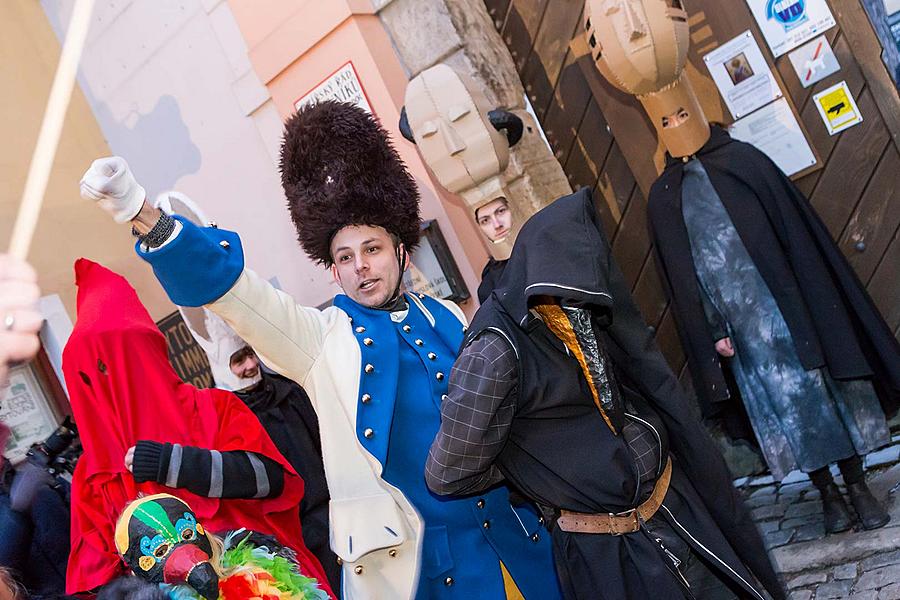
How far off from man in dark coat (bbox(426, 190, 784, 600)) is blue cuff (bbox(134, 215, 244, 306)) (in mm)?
587

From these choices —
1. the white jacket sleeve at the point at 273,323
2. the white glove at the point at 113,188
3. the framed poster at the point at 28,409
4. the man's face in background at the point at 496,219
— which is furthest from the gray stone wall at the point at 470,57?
the framed poster at the point at 28,409

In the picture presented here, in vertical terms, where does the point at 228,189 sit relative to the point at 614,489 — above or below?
above

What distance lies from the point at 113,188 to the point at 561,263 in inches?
38.1

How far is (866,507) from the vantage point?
10.5ft

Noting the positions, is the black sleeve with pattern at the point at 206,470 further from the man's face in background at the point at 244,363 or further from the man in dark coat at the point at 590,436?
the man's face in background at the point at 244,363

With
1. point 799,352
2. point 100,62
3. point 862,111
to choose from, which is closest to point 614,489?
point 799,352

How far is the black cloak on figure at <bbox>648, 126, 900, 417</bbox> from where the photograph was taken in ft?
10.7

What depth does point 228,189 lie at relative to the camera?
4.93 metres

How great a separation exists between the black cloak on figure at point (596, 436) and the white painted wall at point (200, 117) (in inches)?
106

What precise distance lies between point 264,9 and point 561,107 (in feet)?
5.21

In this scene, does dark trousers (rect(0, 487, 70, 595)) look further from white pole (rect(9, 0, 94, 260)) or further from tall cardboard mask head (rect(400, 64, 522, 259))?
white pole (rect(9, 0, 94, 260))

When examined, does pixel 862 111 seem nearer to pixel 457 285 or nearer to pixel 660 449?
pixel 457 285

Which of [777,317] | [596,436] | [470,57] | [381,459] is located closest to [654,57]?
[470,57]

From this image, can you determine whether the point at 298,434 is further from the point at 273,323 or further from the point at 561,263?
the point at 561,263
